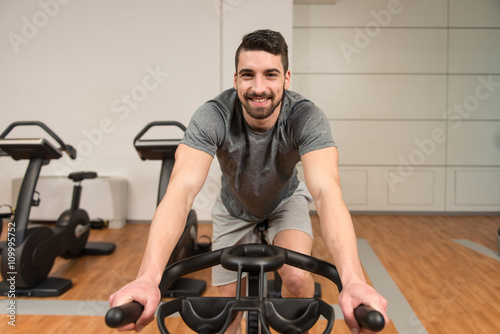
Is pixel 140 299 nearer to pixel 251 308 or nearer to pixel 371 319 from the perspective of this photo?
pixel 251 308

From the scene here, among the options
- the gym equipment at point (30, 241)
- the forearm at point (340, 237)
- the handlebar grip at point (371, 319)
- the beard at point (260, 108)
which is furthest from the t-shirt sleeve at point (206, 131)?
the gym equipment at point (30, 241)

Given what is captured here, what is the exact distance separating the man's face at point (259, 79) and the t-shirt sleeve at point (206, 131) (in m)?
0.16

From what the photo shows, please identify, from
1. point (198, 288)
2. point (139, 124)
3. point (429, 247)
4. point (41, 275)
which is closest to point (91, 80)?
point (139, 124)

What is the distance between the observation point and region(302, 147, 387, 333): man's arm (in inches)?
31.3

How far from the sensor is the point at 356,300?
80 cm

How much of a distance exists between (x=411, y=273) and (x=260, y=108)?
2.27 meters

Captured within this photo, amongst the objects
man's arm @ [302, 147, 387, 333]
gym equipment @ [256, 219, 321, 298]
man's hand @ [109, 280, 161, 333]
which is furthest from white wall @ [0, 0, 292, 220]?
man's hand @ [109, 280, 161, 333]

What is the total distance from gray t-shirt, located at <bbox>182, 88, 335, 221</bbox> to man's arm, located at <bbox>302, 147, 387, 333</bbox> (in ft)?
0.26

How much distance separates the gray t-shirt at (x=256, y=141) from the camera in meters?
1.47

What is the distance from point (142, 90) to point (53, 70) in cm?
99

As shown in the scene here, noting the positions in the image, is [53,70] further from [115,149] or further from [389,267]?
[389,267]

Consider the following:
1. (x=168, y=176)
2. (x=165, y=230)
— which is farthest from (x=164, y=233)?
(x=168, y=176)

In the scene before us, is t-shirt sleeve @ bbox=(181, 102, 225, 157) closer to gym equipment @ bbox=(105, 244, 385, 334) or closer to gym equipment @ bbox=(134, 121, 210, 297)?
gym equipment @ bbox=(105, 244, 385, 334)

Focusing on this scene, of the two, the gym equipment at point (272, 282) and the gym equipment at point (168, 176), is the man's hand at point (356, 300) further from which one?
the gym equipment at point (168, 176)
